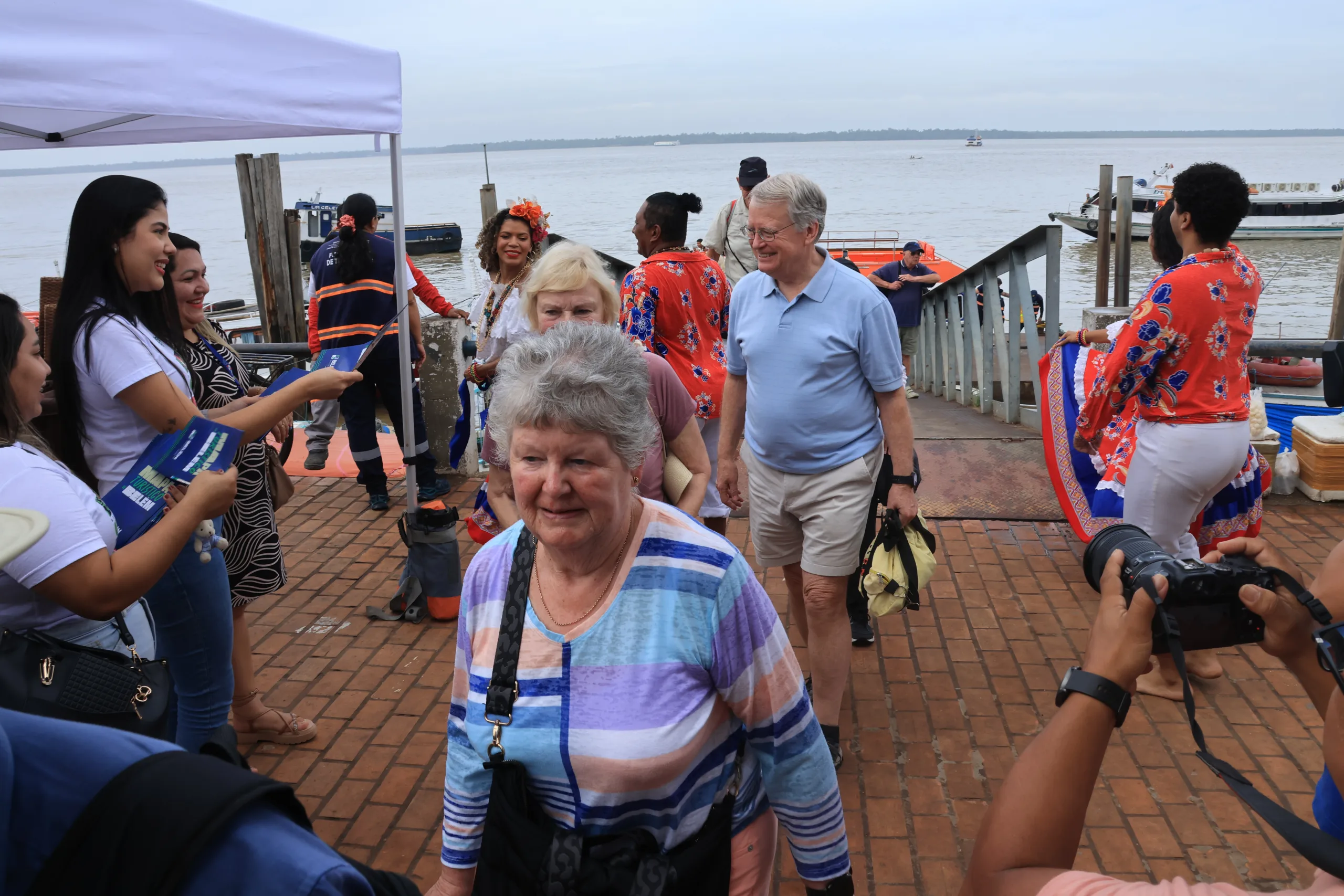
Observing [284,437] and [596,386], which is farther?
[284,437]

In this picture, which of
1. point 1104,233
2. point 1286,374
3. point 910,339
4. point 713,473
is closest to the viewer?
point 713,473

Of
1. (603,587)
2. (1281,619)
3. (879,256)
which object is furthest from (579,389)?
(879,256)

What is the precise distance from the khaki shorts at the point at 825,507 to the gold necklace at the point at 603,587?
4.96 ft

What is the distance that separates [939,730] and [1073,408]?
193 cm

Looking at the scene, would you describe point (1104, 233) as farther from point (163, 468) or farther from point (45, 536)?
point (45, 536)

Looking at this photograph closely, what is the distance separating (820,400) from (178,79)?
86.7 inches

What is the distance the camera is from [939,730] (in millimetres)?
3482

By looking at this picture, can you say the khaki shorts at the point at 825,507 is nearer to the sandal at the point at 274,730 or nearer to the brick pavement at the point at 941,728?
the brick pavement at the point at 941,728

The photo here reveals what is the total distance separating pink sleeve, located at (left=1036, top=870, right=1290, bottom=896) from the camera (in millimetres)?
1212

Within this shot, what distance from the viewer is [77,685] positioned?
1.95 meters

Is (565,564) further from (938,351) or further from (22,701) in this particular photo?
(938,351)

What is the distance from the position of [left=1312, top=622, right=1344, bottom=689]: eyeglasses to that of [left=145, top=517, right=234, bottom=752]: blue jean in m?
2.59

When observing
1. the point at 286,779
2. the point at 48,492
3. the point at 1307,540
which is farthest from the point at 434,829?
the point at 1307,540

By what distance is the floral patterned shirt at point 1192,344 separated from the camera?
325 cm
